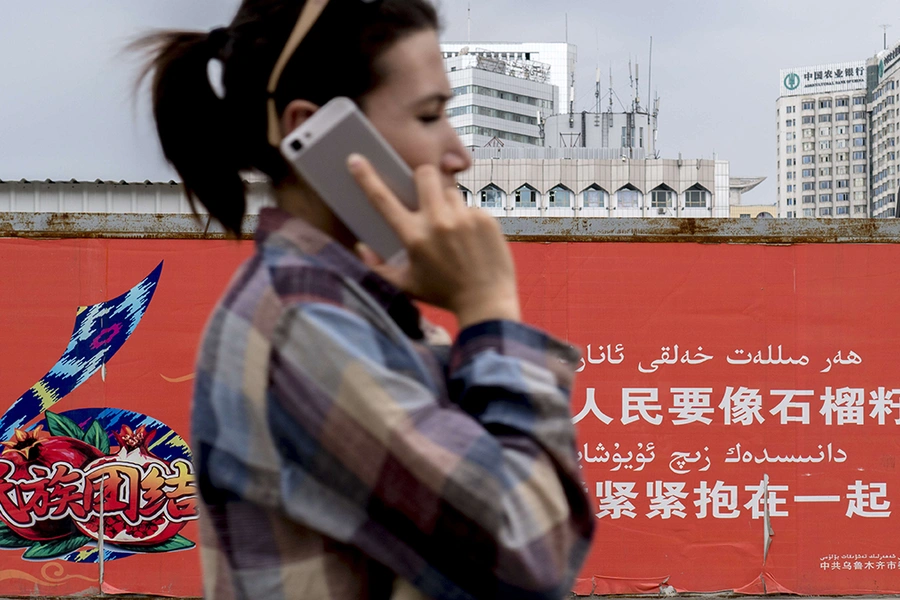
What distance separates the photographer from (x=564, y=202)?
9212 cm

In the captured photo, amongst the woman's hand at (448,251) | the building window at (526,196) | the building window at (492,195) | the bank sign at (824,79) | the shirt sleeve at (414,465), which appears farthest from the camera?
the bank sign at (824,79)

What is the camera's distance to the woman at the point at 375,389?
89cm

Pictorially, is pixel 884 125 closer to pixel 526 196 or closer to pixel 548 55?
pixel 548 55

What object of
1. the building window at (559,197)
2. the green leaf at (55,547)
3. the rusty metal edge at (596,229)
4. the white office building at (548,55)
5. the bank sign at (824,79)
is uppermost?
the white office building at (548,55)

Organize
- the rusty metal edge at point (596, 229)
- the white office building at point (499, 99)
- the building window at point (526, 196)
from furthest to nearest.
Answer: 1. the white office building at point (499, 99)
2. the building window at point (526, 196)
3. the rusty metal edge at point (596, 229)

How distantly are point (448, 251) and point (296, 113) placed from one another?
0.78 feet

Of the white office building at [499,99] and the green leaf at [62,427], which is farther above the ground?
the white office building at [499,99]

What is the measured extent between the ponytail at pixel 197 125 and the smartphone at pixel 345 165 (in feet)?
0.49

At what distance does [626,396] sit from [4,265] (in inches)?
130

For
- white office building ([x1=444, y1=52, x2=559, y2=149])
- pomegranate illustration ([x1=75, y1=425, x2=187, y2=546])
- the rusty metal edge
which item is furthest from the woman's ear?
white office building ([x1=444, y1=52, x2=559, y2=149])

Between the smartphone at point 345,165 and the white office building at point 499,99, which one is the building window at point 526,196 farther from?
the smartphone at point 345,165

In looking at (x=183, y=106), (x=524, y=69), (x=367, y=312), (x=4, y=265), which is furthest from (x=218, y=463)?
(x=524, y=69)

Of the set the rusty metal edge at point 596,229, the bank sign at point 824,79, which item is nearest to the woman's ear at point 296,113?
the rusty metal edge at point 596,229

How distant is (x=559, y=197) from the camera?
3654 inches
